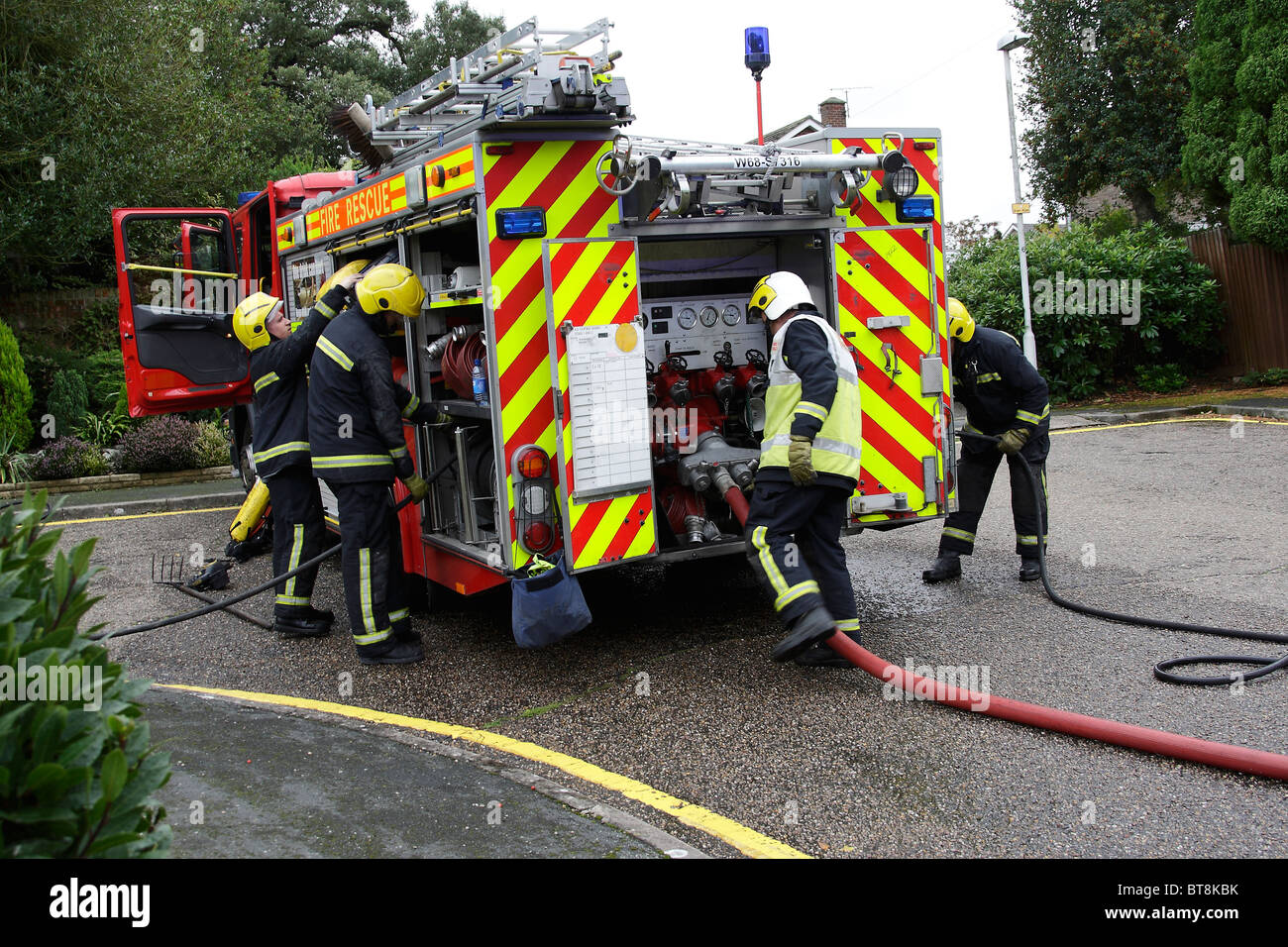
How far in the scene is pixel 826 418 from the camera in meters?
5.23

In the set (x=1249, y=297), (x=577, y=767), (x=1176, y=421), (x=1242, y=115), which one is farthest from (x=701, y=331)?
(x=1249, y=297)

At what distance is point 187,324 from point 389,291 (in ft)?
13.3

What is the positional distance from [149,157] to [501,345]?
1079 cm

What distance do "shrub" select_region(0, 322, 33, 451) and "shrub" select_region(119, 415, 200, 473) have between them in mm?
1112

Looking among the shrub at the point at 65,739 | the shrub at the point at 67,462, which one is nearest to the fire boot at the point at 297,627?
the shrub at the point at 65,739

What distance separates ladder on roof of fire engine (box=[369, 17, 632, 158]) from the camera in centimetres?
495

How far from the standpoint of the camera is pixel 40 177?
1298cm

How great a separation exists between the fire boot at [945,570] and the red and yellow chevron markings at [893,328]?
2.89ft

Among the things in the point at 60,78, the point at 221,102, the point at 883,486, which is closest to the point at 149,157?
the point at 60,78

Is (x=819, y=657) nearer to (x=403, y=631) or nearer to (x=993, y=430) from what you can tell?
(x=403, y=631)

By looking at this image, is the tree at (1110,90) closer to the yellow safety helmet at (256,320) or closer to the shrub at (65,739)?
the yellow safety helmet at (256,320)

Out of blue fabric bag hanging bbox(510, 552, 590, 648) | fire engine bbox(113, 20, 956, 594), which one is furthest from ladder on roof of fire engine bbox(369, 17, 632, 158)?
blue fabric bag hanging bbox(510, 552, 590, 648)

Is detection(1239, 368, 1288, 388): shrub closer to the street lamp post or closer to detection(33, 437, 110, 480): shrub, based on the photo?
the street lamp post

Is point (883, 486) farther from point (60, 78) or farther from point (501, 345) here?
point (60, 78)
